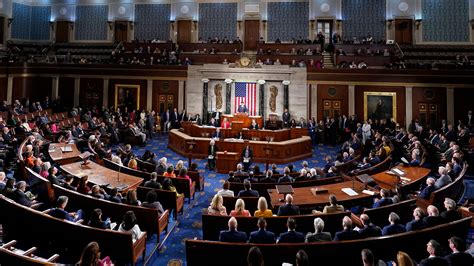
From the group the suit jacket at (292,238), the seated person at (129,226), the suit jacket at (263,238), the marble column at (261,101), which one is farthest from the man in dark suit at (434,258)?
the marble column at (261,101)

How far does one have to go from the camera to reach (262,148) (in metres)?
14.3

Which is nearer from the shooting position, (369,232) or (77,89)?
(369,232)

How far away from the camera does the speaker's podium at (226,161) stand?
40.4 feet

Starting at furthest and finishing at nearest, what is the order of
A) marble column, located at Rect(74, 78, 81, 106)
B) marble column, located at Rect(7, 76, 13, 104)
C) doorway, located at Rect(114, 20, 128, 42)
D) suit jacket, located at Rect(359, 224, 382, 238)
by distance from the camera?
doorway, located at Rect(114, 20, 128, 42) < marble column, located at Rect(74, 78, 81, 106) < marble column, located at Rect(7, 76, 13, 104) < suit jacket, located at Rect(359, 224, 382, 238)

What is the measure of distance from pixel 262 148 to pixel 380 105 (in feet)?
28.9

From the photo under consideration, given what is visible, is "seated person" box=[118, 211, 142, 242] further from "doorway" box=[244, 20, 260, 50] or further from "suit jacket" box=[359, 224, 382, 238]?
"doorway" box=[244, 20, 260, 50]

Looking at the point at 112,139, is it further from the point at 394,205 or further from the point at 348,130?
the point at 394,205

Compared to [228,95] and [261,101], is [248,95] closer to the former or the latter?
[261,101]

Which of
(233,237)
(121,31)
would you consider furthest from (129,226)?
(121,31)

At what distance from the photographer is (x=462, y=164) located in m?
9.59

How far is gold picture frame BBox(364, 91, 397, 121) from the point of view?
762 inches

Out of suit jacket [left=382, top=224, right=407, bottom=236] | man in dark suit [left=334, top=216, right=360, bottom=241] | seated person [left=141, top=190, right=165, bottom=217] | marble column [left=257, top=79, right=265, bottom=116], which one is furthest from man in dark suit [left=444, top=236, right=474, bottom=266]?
marble column [left=257, top=79, right=265, bottom=116]

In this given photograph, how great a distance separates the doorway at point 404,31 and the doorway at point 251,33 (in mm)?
9046

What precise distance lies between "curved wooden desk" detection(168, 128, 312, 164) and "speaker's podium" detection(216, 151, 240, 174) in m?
1.76
